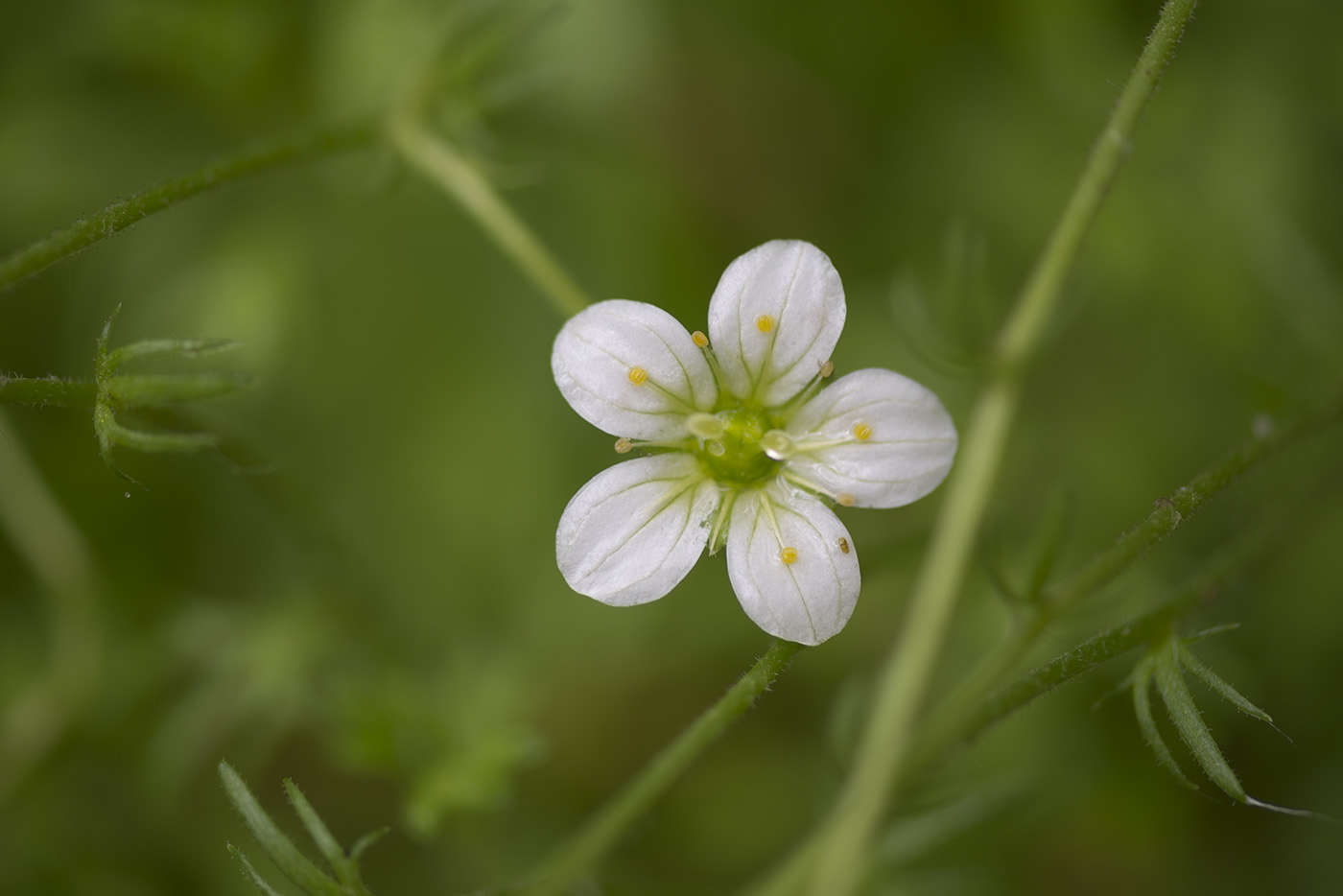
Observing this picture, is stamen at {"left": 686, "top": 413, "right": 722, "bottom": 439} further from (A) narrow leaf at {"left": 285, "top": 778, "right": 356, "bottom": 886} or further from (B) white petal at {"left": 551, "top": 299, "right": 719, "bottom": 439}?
(A) narrow leaf at {"left": 285, "top": 778, "right": 356, "bottom": 886}

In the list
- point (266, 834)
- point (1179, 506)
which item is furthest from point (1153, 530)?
point (266, 834)

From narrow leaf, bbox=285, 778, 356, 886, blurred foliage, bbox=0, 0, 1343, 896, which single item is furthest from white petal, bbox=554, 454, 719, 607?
blurred foliage, bbox=0, 0, 1343, 896

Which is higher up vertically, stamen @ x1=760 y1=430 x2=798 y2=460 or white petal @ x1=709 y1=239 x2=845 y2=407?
white petal @ x1=709 y1=239 x2=845 y2=407

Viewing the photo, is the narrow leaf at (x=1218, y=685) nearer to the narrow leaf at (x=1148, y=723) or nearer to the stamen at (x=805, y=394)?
the narrow leaf at (x=1148, y=723)

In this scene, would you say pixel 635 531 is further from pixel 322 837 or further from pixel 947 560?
pixel 947 560

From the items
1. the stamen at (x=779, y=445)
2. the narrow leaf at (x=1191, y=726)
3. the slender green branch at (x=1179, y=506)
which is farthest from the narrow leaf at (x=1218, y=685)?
the stamen at (x=779, y=445)

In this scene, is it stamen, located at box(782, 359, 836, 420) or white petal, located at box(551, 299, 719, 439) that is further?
stamen, located at box(782, 359, 836, 420)
